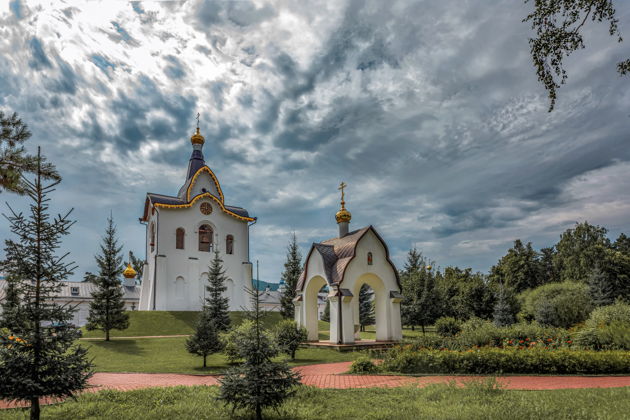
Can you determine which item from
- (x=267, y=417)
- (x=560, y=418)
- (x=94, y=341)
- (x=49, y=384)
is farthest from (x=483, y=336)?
(x=94, y=341)

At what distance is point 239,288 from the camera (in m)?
32.2

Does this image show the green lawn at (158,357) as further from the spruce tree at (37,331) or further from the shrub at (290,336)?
the spruce tree at (37,331)

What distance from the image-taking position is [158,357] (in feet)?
49.9

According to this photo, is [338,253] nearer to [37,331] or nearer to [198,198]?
[37,331]

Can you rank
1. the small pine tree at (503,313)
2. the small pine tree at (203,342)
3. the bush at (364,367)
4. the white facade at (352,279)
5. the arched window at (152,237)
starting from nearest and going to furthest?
the bush at (364,367)
the small pine tree at (203,342)
the white facade at (352,279)
the small pine tree at (503,313)
the arched window at (152,237)

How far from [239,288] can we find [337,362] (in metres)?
19.8

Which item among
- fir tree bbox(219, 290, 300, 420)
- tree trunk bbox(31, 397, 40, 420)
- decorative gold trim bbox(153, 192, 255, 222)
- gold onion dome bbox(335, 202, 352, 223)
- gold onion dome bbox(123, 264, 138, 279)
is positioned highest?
decorative gold trim bbox(153, 192, 255, 222)

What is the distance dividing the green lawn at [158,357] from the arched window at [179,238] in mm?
11349

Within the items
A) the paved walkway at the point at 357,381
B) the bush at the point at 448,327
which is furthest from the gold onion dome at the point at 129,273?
the bush at the point at 448,327

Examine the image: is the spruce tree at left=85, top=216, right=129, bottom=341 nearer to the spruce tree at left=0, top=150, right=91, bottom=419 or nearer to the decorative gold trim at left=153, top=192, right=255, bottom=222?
the decorative gold trim at left=153, top=192, right=255, bottom=222

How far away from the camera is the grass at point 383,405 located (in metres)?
6.07

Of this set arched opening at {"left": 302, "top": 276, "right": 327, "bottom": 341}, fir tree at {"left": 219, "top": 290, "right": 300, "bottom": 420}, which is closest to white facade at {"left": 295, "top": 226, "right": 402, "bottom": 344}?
arched opening at {"left": 302, "top": 276, "right": 327, "bottom": 341}

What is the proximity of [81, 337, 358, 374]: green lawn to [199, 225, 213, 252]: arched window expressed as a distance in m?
12.7

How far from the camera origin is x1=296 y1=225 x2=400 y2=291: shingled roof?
1744 cm
